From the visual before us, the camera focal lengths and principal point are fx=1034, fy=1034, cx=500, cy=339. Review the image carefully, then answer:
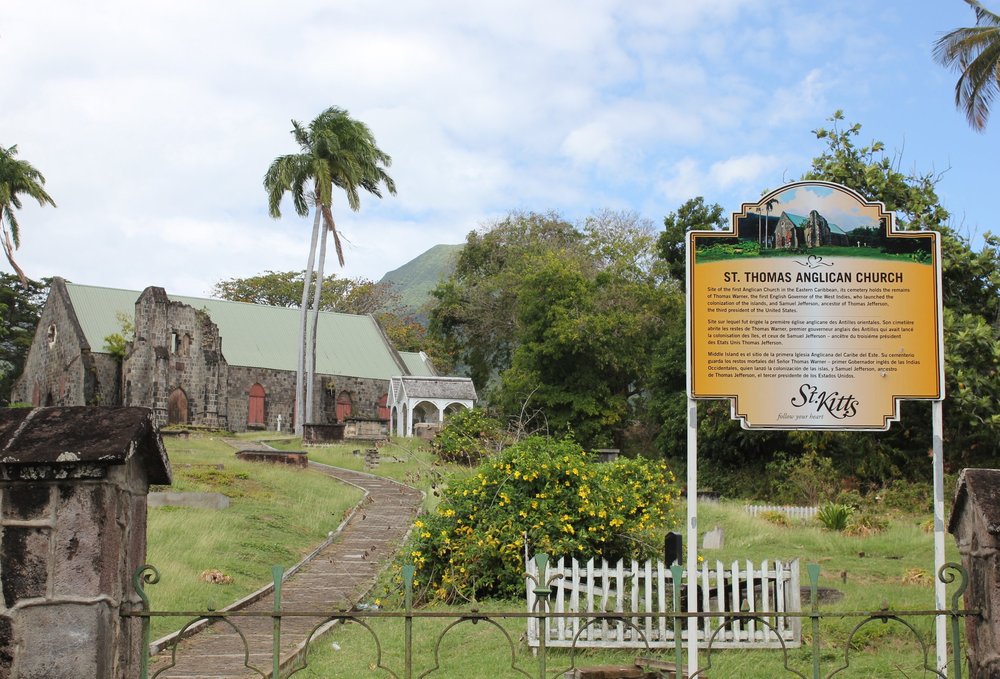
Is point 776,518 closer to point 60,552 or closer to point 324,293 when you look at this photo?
point 60,552

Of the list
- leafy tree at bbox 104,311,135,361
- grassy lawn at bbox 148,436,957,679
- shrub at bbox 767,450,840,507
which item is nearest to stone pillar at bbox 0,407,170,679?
grassy lawn at bbox 148,436,957,679

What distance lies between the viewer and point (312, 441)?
3897 centimetres

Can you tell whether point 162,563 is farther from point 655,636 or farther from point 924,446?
point 924,446

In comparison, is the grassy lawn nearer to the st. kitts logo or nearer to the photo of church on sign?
the st. kitts logo

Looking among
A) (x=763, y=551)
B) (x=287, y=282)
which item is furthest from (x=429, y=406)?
(x=763, y=551)

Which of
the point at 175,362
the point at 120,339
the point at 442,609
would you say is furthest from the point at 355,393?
the point at 442,609

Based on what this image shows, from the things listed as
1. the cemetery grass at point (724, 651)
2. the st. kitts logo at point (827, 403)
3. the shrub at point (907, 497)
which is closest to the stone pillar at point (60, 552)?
the cemetery grass at point (724, 651)

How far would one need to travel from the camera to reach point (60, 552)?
4.37 m

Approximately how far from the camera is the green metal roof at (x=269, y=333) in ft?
167

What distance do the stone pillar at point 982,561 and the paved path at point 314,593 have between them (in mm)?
5646

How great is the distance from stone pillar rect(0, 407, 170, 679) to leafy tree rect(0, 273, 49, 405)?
56.9m

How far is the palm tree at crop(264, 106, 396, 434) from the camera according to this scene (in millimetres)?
48863

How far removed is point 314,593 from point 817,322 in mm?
7701

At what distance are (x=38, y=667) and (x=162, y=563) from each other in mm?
9283
